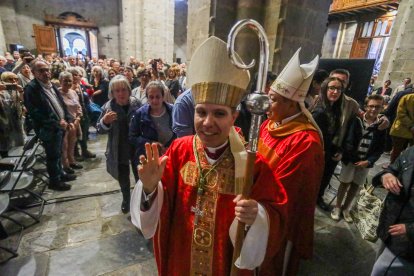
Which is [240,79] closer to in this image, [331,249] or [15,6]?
[331,249]

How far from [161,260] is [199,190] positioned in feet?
1.83

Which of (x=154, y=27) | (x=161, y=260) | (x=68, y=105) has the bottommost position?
(x=161, y=260)

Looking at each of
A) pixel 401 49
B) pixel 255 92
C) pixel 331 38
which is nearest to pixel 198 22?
pixel 255 92

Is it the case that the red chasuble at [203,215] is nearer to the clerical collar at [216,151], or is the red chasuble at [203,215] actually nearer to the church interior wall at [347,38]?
the clerical collar at [216,151]

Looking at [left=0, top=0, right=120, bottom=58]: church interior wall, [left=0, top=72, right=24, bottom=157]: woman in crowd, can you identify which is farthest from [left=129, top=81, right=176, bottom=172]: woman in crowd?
[left=0, top=0, right=120, bottom=58]: church interior wall

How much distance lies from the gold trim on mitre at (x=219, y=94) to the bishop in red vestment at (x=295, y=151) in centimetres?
88

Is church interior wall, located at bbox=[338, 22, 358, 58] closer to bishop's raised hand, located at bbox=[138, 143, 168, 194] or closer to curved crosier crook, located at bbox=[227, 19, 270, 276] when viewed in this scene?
curved crosier crook, located at bbox=[227, 19, 270, 276]

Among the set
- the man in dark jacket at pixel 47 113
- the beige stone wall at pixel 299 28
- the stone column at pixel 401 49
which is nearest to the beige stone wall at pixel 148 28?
the stone column at pixel 401 49

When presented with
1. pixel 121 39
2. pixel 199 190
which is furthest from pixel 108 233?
pixel 121 39

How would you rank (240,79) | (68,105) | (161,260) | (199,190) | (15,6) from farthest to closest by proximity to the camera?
1. (15,6)
2. (68,105)
3. (161,260)
4. (199,190)
5. (240,79)

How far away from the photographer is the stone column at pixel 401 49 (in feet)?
28.0

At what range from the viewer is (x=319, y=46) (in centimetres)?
401

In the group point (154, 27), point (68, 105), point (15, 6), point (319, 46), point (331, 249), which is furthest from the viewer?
point (15, 6)

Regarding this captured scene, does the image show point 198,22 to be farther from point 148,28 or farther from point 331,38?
point 331,38
